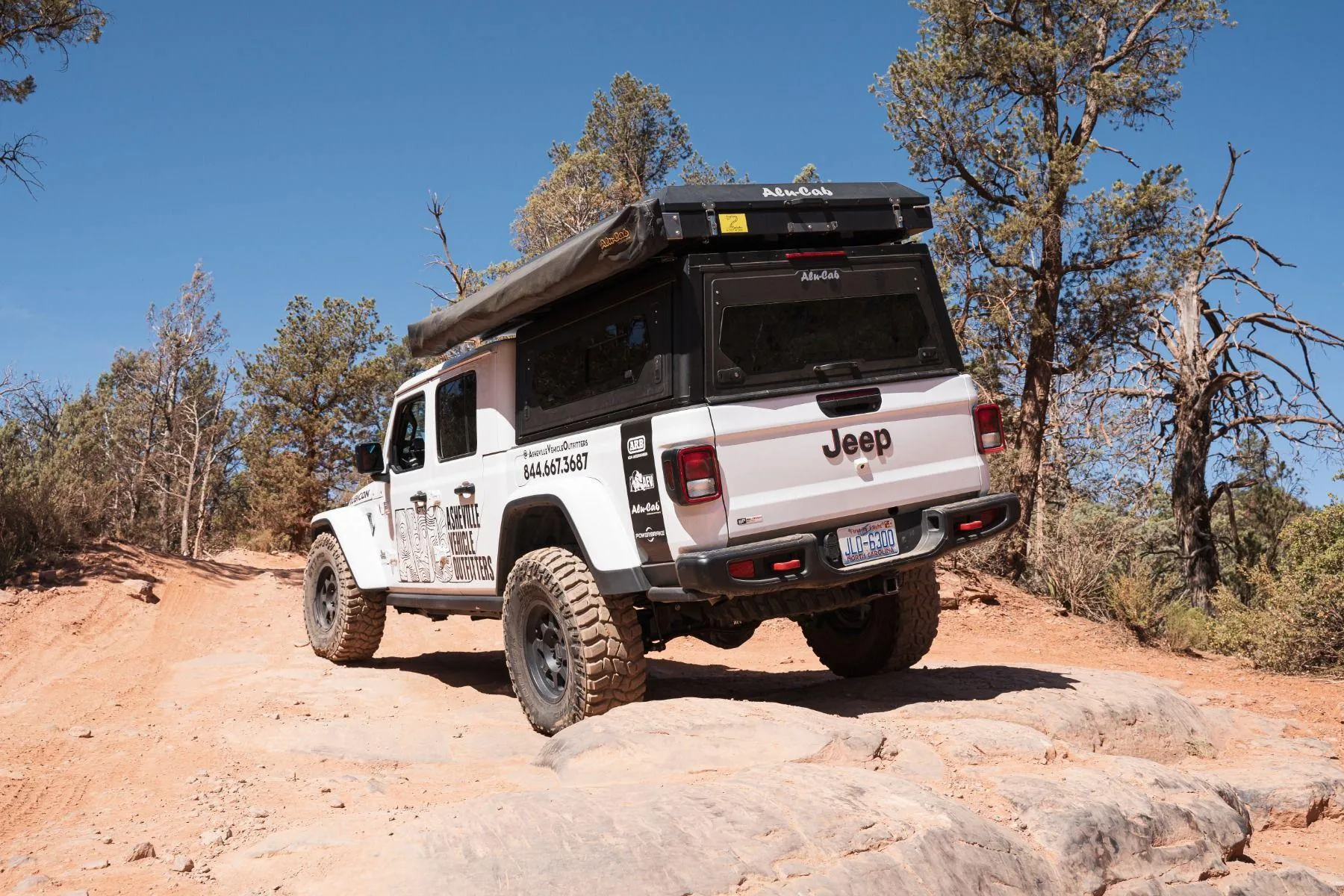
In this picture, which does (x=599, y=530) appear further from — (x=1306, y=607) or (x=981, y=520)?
(x=1306, y=607)

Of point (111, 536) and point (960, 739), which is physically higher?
point (111, 536)

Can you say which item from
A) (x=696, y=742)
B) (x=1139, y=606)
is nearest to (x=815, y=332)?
(x=696, y=742)

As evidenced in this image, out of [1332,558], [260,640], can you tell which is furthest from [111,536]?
[1332,558]

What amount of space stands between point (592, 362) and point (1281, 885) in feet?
12.9

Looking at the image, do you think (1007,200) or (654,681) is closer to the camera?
(654,681)

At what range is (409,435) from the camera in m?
8.07

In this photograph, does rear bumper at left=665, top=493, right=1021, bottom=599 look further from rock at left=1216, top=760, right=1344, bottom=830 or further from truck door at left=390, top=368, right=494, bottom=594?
truck door at left=390, top=368, right=494, bottom=594

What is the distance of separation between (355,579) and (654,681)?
2.61m

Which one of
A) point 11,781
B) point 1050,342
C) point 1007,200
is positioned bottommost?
point 11,781

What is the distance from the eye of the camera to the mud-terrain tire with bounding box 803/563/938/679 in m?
6.49

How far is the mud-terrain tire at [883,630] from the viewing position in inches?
255

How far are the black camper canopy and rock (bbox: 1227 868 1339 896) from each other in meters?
3.44

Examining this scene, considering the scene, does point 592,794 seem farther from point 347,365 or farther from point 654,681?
point 347,365

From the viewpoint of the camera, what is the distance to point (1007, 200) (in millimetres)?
15883
